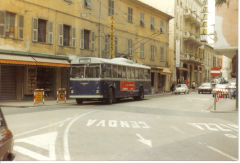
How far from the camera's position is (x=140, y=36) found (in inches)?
1550

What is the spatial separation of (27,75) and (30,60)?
211 centimetres

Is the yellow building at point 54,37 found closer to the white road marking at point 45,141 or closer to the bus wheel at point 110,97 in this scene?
the bus wheel at point 110,97

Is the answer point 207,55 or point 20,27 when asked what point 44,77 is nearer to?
point 20,27

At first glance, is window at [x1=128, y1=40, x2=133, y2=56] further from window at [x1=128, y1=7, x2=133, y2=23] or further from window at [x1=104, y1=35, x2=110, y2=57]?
window at [x1=104, y1=35, x2=110, y2=57]

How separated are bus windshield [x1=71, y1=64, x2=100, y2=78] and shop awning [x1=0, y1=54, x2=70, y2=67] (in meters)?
2.79

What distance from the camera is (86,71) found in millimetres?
21047

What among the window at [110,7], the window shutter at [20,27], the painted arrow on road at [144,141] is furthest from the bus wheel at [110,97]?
the window at [110,7]

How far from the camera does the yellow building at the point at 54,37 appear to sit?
2208 centimetres

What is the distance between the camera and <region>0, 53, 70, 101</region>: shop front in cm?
2180

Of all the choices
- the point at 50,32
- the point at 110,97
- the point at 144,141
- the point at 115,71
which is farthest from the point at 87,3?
the point at 144,141

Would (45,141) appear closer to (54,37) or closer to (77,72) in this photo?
(77,72)

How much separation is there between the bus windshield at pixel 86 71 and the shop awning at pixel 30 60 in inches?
110

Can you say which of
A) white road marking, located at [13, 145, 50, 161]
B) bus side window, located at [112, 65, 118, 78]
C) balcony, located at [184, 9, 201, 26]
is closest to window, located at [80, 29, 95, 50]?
bus side window, located at [112, 65, 118, 78]

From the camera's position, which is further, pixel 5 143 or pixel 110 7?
pixel 110 7
